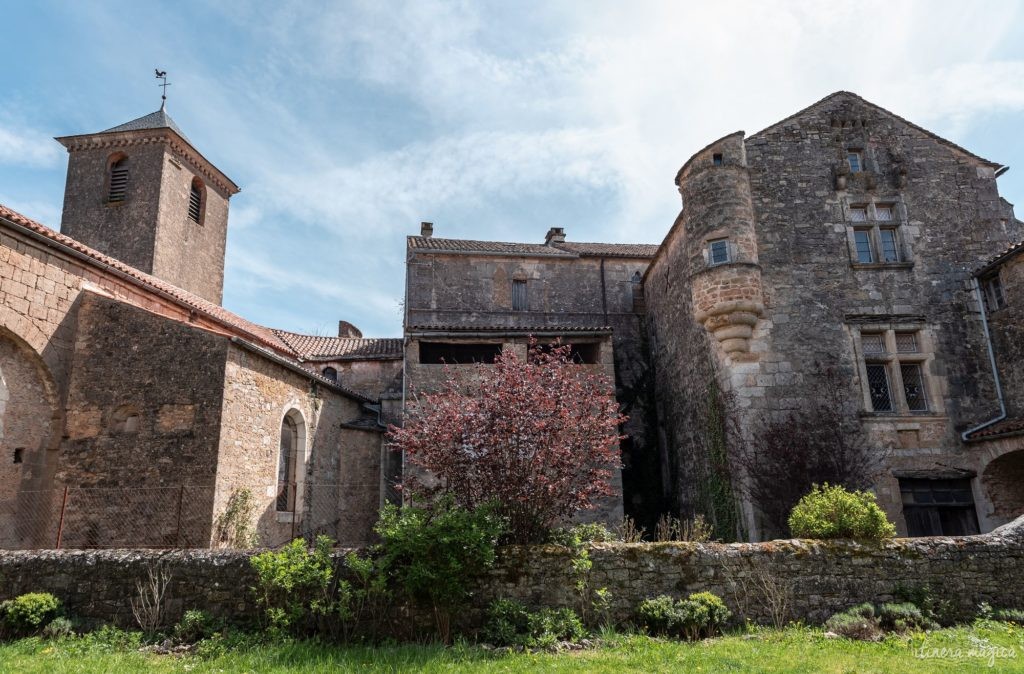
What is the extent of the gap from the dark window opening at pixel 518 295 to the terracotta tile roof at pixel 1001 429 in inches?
536

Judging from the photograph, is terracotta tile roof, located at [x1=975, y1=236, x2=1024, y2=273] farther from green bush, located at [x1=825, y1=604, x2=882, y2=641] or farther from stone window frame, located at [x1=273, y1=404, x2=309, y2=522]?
stone window frame, located at [x1=273, y1=404, x2=309, y2=522]

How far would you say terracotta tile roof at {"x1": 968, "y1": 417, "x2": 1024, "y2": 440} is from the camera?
13.2 m

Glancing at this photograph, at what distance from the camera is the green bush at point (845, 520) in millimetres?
9000

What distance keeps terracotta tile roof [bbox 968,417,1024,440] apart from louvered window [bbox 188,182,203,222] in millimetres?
27875

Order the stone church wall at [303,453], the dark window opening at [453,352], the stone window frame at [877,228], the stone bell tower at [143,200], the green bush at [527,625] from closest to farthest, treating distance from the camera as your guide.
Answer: the green bush at [527,625] → the stone church wall at [303,453] → the stone window frame at [877,228] → the dark window opening at [453,352] → the stone bell tower at [143,200]

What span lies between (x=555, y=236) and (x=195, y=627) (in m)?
20.3

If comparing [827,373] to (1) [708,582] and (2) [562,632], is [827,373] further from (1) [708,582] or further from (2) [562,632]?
(2) [562,632]

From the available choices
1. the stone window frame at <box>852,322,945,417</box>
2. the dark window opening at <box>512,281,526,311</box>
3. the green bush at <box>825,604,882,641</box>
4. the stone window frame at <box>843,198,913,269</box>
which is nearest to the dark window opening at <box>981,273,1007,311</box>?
the stone window frame at <box>852,322,945,417</box>

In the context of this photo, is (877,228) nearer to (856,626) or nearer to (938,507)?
(938,507)

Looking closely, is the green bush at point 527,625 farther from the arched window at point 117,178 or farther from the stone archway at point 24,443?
the arched window at point 117,178

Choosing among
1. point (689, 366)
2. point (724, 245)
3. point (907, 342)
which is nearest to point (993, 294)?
point (907, 342)

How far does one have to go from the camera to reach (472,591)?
26.9 ft

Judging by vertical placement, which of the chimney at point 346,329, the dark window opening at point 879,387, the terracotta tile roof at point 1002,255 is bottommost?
the dark window opening at point 879,387

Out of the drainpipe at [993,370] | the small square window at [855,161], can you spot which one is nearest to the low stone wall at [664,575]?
the drainpipe at [993,370]
